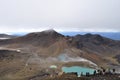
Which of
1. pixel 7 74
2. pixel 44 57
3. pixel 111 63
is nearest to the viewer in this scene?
pixel 7 74

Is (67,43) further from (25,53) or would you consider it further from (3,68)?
(3,68)

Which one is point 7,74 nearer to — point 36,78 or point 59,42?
point 36,78

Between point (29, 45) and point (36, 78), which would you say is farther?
point (29, 45)

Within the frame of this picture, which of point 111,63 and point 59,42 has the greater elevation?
point 59,42

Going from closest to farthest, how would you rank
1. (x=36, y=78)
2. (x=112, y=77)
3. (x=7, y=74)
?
(x=112, y=77)
(x=36, y=78)
(x=7, y=74)

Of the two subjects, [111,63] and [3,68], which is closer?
[3,68]

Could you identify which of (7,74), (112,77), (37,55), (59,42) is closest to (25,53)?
(37,55)

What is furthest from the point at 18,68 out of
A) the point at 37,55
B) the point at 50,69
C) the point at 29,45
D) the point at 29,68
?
the point at 29,45

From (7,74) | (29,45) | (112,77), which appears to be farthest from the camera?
(29,45)

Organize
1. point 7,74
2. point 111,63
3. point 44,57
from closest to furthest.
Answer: point 7,74
point 44,57
point 111,63
